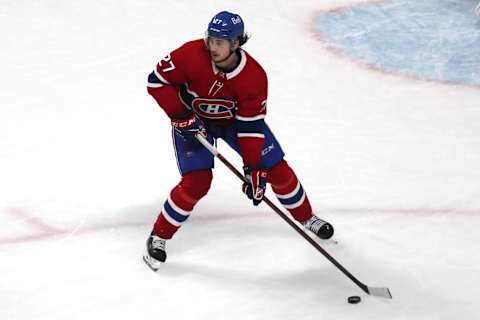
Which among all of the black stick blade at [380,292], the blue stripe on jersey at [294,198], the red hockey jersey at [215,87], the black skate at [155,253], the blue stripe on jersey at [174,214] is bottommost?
the black stick blade at [380,292]

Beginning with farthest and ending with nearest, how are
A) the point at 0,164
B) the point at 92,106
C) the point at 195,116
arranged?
the point at 92,106 < the point at 0,164 < the point at 195,116

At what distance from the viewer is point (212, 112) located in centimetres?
321

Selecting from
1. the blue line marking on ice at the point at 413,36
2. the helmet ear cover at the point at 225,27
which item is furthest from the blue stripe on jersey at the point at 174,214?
the blue line marking on ice at the point at 413,36

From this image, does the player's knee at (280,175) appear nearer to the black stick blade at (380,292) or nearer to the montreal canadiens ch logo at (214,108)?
the montreal canadiens ch logo at (214,108)

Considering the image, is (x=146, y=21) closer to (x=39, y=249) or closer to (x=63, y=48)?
(x=63, y=48)

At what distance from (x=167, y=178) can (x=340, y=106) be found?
4.30ft

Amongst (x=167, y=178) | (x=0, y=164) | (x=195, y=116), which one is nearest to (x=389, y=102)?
(x=167, y=178)

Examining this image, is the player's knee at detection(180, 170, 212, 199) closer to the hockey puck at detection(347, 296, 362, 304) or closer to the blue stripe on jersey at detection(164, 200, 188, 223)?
the blue stripe on jersey at detection(164, 200, 188, 223)

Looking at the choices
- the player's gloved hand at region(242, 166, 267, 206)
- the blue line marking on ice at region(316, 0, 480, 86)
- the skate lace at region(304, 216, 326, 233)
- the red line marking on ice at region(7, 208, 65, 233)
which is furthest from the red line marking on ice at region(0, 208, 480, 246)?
the blue line marking on ice at region(316, 0, 480, 86)

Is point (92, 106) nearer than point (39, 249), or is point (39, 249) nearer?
point (39, 249)

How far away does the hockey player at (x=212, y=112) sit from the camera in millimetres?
3018

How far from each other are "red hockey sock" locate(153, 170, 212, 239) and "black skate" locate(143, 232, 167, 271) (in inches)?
1.9

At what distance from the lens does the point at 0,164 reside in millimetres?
3898

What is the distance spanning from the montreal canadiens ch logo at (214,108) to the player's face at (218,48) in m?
0.22
